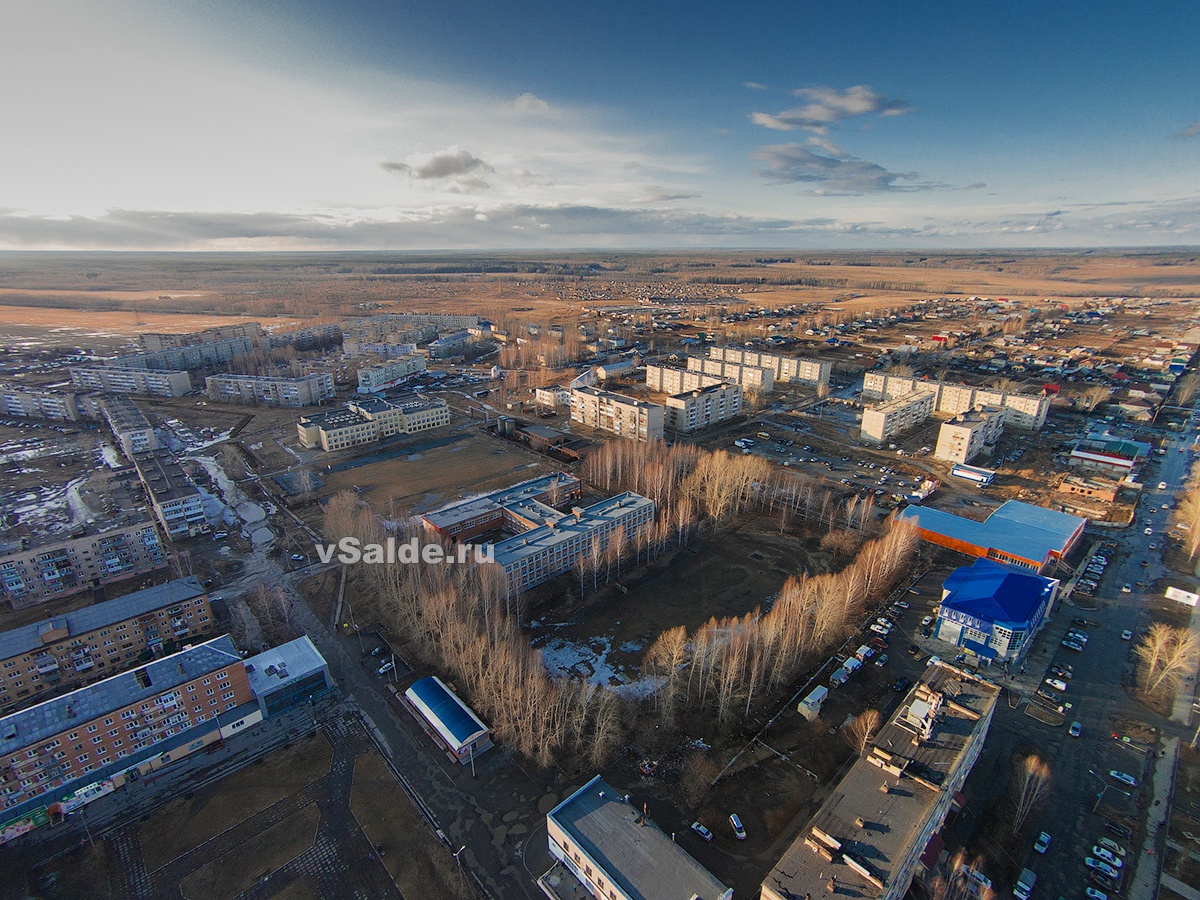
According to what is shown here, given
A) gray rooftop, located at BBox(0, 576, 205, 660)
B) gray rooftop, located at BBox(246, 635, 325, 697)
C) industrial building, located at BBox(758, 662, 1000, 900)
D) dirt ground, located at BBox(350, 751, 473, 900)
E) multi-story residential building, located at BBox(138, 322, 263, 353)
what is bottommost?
dirt ground, located at BBox(350, 751, 473, 900)

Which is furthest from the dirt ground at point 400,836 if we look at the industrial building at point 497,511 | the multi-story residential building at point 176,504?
the multi-story residential building at point 176,504

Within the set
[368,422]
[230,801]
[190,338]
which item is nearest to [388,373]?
[368,422]

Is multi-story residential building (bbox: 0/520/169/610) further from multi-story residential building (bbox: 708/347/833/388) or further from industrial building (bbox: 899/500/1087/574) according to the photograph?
multi-story residential building (bbox: 708/347/833/388)

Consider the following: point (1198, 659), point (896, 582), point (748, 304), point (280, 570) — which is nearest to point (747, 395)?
point (896, 582)

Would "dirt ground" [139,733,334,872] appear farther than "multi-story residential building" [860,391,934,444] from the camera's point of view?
No

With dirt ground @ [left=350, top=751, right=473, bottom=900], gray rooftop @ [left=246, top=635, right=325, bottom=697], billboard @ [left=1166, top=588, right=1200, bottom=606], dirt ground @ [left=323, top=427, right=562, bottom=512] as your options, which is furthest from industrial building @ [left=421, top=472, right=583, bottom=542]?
billboard @ [left=1166, top=588, right=1200, bottom=606]

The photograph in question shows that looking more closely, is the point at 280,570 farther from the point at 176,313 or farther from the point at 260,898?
the point at 176,313

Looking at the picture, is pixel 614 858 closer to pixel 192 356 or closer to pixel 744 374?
pixel 744 374
